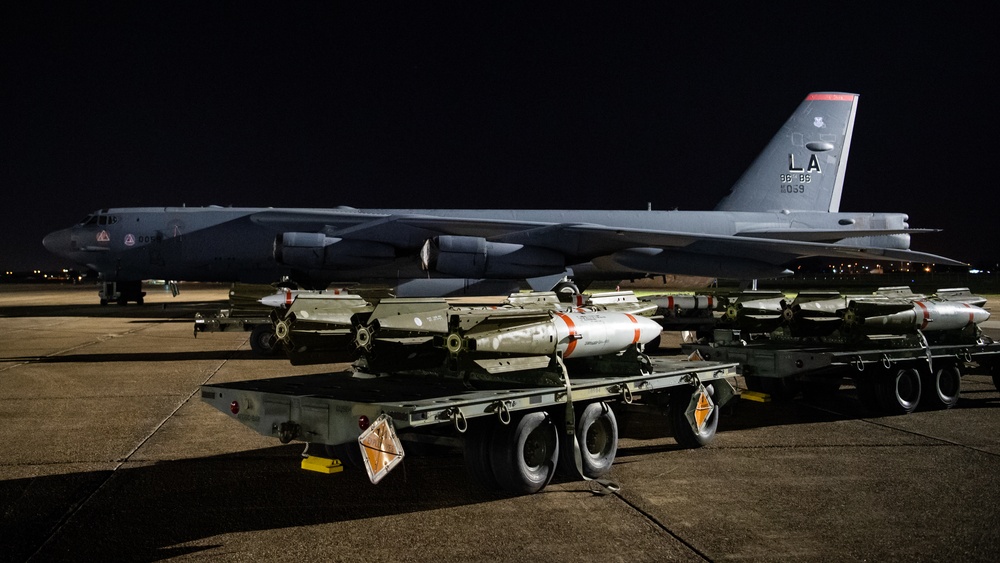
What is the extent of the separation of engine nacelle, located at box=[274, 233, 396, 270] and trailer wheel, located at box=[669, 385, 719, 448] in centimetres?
1390

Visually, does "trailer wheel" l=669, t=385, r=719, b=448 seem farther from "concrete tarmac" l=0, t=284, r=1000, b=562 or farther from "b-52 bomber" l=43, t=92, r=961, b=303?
"b-52 bomber" l=43, t=92, r=961, b=303

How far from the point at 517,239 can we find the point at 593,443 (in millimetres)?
13768

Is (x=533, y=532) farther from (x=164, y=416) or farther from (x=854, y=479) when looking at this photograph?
(x=164, y=416)

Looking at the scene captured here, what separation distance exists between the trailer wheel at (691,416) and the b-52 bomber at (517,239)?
37.8 feet

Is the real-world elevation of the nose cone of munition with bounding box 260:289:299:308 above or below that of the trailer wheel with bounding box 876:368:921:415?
above

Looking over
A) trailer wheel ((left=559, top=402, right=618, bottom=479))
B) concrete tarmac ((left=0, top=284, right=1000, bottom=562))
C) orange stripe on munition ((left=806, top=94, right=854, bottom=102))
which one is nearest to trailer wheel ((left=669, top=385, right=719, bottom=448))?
concrete tarmac ((left=0, top=284, right=1000, bottom=562))

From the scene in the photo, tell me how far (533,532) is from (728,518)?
136 cm

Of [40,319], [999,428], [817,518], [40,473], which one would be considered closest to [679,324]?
[999,428]

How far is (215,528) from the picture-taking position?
17.3 feet

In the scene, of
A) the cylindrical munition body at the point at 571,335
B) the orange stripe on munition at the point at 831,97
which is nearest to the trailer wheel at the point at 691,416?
the cylindrical munition body at the point at 571,335

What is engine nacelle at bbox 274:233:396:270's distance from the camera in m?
20.1

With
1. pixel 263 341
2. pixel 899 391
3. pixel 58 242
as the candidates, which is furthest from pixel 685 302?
pixel 58 242

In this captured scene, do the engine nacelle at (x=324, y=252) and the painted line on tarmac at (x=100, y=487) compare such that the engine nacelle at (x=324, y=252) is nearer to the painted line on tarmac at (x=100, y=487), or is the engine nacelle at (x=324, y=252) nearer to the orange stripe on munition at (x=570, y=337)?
the painted line on tarmac at (x=100, y=487)

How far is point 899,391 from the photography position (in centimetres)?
971
